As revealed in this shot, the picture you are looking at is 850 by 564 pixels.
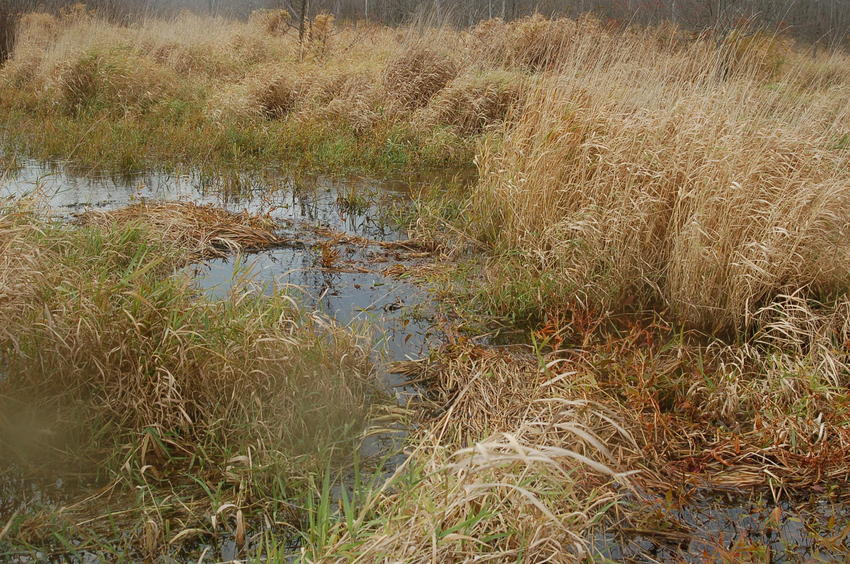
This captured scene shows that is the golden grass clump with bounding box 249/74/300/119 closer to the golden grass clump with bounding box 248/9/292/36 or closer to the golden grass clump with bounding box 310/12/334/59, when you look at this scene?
the golden grass clump with bounding box 310/12/334/59

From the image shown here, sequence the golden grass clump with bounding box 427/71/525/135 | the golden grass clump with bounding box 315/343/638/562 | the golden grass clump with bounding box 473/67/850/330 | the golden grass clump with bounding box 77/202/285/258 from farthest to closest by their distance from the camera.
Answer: the golden grass clump with bounding box 427/71/525/135, the golden grass clump with bounding box 77/202/285/258, the golden grass clump with bounding box 473/67/850/330, the golden grass clump with bounding box 315/343/638/562

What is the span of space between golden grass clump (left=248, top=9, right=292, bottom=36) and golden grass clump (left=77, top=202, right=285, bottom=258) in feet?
46.0

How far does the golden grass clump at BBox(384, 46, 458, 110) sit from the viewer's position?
988cm

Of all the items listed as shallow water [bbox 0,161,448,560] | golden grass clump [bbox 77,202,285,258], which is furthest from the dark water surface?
golden grass clump [bbox 77,202,285,258]

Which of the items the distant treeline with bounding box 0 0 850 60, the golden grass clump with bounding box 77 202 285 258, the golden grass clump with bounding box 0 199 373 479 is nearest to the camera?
the golden grass clump with bounding box 0 199 373 479

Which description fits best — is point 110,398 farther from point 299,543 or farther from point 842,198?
point 842,198

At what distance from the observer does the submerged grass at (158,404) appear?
8.13 feet

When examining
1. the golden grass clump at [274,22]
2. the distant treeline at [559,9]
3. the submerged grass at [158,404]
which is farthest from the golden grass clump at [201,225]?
the distant treeline at [559,9]

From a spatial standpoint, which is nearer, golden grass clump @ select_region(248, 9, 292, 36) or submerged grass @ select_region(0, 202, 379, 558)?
submerged grass @ select_region(0, 202, 379, 558)

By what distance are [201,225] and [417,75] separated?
5.63 meters

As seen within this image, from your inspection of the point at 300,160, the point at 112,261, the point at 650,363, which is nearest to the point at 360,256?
the point at 112,261

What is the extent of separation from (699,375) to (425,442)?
1.48 metres

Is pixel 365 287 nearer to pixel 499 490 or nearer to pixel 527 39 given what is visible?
pixel 499 490

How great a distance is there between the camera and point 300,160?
7.78m
